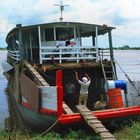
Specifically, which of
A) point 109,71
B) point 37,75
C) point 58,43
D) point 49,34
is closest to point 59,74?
point 37,75

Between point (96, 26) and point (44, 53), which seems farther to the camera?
point (96, 26)

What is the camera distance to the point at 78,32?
21.3 m

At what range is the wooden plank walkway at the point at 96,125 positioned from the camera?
12.0 meters

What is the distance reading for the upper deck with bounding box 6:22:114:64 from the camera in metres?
18.8

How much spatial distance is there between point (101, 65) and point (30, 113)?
4.71 m

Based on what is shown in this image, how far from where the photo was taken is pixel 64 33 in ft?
71.2

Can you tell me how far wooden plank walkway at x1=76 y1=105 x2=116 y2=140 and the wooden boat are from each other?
10.5 inches

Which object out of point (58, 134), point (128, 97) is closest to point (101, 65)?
point (128, 97)

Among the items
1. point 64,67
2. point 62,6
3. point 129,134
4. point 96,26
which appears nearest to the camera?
point 129,134

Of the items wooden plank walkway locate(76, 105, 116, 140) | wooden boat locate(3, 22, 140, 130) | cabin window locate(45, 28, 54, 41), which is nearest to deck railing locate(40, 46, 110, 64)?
wooden boat locate(3, 22, 140, 130)

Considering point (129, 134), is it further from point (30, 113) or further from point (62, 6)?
point (62, 6)

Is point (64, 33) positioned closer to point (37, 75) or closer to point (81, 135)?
point (37, 75)

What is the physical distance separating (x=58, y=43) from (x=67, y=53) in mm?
1759

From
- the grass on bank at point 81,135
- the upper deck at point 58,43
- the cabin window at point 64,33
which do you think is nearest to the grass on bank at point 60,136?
the grass on bank at point 81,135
